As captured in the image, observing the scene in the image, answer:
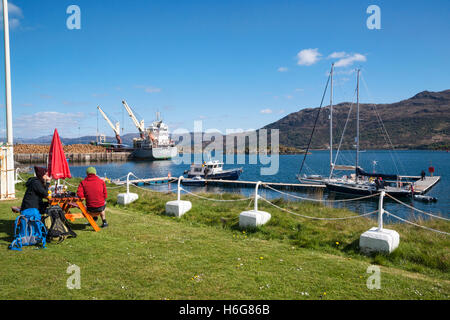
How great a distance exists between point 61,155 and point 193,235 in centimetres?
542

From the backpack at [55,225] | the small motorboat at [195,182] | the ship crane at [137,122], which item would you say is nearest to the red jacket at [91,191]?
the backpack at [55,225]

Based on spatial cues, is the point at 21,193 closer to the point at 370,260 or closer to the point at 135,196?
the point at 135,196

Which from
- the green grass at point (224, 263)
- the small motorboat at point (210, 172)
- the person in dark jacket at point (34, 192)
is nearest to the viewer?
the green grass at point (224, 263)

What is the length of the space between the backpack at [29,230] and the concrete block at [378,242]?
7517 mm

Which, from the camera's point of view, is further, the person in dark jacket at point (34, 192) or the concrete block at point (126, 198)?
the concrete block at point (126, 198)

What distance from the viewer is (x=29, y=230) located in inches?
270

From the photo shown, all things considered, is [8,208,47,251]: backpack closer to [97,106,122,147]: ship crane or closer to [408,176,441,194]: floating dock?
[408,176,441,194]: floating dock

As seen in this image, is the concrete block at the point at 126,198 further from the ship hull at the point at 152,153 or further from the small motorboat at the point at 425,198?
the ship hull at the point at 152,153

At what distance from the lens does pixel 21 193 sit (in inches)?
569

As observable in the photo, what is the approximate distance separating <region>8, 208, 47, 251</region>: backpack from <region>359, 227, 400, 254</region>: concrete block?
24.7 feet

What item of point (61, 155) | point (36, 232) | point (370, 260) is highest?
point (61, 155)

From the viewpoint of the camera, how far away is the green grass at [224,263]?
4797 mm

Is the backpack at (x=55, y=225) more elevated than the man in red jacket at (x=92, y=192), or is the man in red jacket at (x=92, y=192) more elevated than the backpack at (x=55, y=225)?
the man in red jacket at (x=92, y=192)
